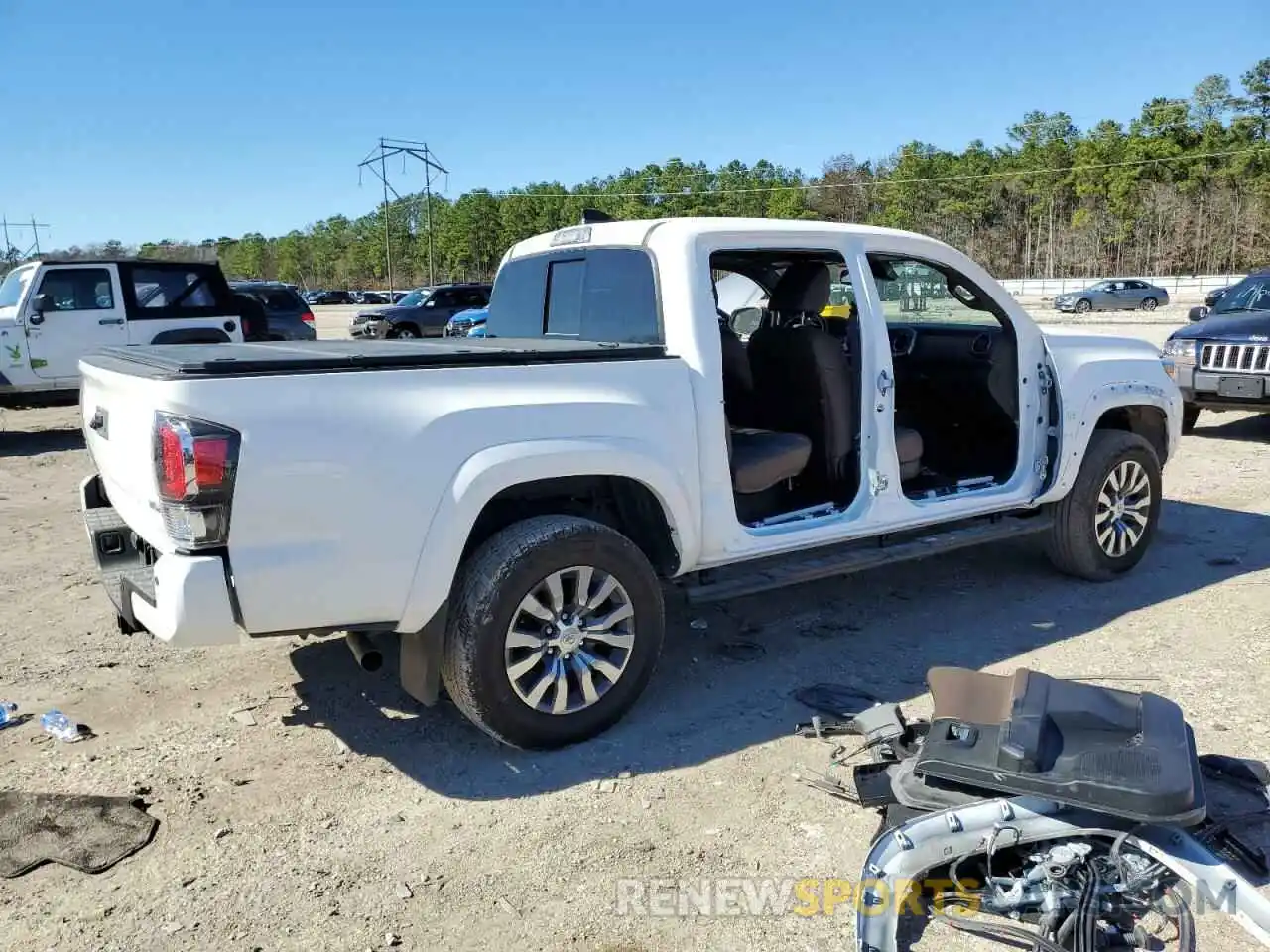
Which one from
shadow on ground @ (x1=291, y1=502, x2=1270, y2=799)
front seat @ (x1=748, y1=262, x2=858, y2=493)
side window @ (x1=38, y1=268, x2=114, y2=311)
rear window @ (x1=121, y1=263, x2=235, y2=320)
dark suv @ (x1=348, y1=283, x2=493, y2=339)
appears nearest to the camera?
shadow on ground @ (x1=291, y1=502, x2=1270, y2=799)

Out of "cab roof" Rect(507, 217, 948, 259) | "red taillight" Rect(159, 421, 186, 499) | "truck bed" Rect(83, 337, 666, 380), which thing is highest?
"cab roof" Rect(507, 217, 948, 259)

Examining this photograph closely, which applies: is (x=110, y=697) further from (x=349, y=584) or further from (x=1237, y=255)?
(x=1237, y=255)

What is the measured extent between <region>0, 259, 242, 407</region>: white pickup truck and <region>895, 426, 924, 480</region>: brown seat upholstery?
9.74m

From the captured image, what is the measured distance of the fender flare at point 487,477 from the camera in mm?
3287

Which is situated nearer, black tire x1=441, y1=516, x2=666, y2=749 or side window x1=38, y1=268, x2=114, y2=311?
black tire x1=441, y1=516, x2=666, y2=749

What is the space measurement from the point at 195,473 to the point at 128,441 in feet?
1.60

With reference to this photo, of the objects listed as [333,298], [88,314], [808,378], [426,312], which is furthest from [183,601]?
[333,298]

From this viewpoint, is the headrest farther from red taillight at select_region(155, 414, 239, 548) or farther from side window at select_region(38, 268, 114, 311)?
side window at select_region(38, 268, 114, 311)

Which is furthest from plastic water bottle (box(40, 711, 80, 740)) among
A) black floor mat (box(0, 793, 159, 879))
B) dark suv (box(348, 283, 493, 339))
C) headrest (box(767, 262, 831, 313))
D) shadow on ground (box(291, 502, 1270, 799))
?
dark suv (box(348, 283, 493, 339))

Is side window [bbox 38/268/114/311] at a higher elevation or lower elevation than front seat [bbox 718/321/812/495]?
higher

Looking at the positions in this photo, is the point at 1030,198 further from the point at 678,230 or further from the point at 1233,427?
the point at 678,230

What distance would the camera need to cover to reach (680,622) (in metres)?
5.10

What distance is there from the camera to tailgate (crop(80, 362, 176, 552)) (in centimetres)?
302

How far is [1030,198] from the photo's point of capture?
7294 cm
